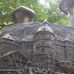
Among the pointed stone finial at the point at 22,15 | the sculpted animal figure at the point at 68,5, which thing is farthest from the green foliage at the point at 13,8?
the pointed stone finial at the point at 22,15

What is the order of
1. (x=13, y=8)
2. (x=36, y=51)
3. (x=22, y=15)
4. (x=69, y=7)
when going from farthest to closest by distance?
(x=69, y=7), (x=13, y=8), (x=22, y=15), (x=36, y=51)

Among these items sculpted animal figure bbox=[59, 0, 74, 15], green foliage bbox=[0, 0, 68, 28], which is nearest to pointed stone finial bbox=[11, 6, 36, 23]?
green foliage bbox=[0, 0, 68, 28]

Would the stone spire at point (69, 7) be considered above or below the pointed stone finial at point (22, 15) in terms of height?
above

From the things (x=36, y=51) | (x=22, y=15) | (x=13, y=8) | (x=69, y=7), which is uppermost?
(x=69, y=7)

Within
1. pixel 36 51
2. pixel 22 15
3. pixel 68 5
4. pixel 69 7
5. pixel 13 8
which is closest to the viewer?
pixel 36 51

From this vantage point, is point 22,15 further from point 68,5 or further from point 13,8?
point 68,5

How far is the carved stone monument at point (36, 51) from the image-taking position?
13.9 m

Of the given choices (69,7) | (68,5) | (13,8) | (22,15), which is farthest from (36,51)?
(69,7)

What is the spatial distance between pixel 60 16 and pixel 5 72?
15067mm

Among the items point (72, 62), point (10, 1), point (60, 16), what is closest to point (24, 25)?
point (72, 62)

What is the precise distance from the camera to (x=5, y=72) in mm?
13789

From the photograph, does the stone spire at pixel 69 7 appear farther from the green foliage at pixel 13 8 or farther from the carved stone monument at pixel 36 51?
the carved stone monument at pixel 36 51

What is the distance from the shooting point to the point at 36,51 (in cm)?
1437

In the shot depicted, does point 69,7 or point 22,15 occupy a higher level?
point 69,7
